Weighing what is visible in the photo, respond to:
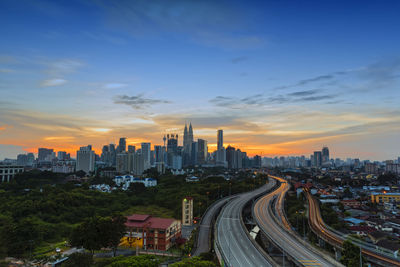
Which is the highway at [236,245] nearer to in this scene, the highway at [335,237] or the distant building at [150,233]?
the distant building at [150,233]

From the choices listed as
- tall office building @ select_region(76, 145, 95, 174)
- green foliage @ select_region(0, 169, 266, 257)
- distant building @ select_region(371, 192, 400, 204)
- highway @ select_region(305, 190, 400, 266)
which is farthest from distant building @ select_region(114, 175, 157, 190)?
→ distant building @ select_region(371, 192, 400, 204)

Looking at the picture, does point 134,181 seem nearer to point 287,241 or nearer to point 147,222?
point 147,222

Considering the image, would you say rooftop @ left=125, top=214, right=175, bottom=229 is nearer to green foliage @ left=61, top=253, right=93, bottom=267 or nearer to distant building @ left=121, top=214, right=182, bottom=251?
distant building @ left=121, top=214, right=182, bottom=251

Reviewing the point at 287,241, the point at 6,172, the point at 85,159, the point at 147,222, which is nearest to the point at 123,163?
the point at 85,159

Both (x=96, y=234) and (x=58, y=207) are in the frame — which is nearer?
(x=96, y=234)

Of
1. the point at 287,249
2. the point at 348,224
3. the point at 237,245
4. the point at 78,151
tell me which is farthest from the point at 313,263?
the point at 78,151

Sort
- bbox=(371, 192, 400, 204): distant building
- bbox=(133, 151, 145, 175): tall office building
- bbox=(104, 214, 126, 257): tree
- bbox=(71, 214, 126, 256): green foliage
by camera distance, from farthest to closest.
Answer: bbox=(133, 151, 145, 175): tall office building, bbox=(371, 192, 400, 204): distant building, bbox=(104, 214, 126, 257): tree, bbox=(71, 214, 126, 256): green foliage

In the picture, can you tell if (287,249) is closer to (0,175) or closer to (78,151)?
(0,175)
